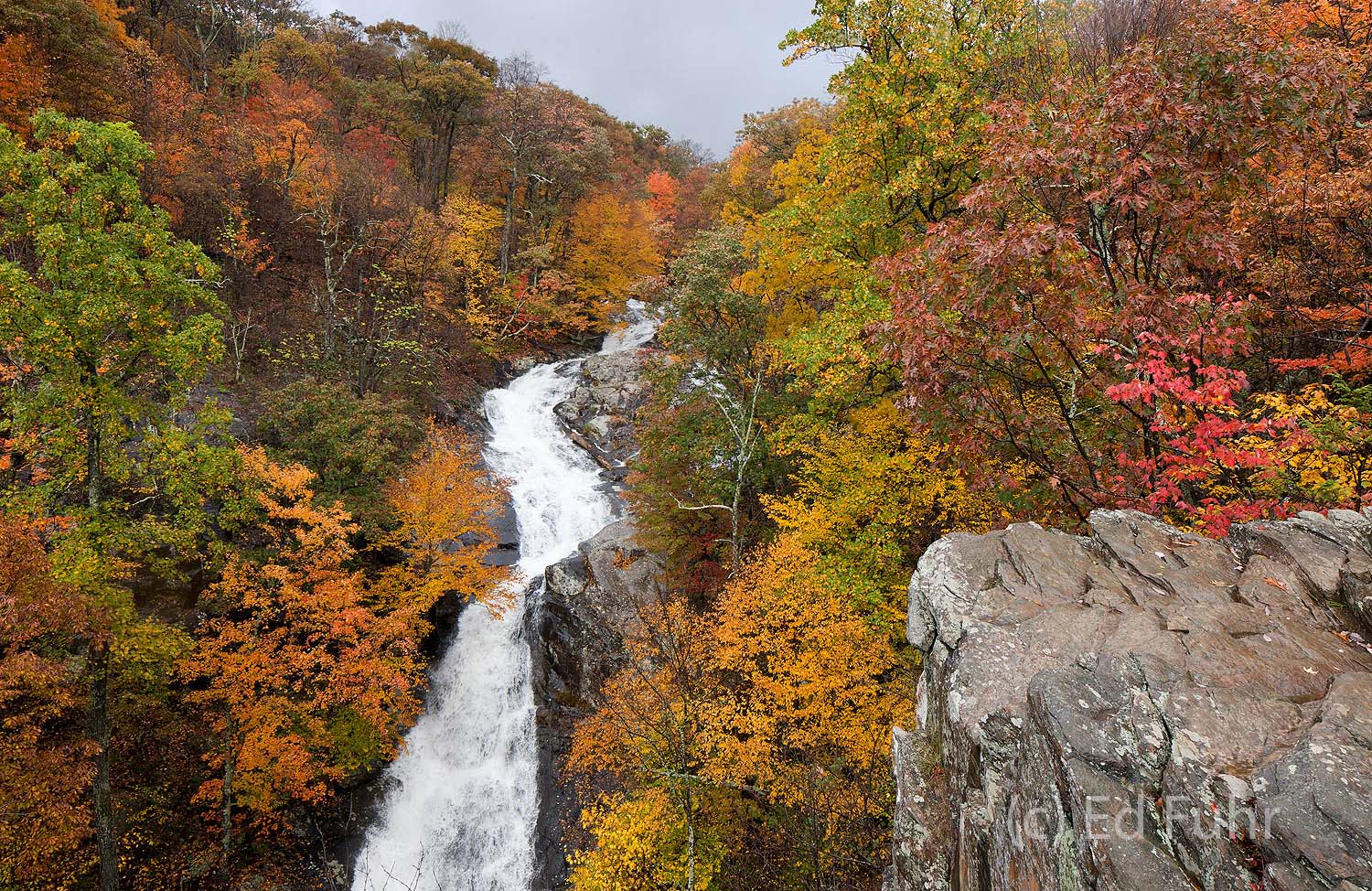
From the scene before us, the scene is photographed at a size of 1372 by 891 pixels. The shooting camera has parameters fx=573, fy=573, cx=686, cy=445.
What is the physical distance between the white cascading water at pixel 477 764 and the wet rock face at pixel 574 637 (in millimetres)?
460

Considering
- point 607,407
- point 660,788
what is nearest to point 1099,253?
point 660,788

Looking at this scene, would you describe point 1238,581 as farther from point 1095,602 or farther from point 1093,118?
point 1093,118

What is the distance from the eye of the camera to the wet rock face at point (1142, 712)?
11.2ft

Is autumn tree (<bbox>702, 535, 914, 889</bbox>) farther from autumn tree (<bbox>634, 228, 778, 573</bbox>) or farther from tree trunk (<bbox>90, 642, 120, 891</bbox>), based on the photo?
tree trunk (<bbox>90, 642, 120, 891</bbox>)

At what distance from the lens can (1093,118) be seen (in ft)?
23.1

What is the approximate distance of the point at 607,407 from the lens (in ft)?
99.6

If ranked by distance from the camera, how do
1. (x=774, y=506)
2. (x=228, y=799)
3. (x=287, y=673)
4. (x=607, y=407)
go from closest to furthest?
(x=228, y=799), (x=287, y=673), (x=774, y=506), (x=607, y=407)

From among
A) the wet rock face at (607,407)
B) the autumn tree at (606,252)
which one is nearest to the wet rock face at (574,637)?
the wet rock face at (607,407)

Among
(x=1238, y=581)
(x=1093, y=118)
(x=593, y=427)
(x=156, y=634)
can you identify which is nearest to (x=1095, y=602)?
(x=1238, y=581)

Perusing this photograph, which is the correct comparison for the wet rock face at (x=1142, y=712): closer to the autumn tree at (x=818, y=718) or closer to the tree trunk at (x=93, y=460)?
the autumn tree at (x=818, y=718)

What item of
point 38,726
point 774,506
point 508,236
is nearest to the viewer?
point 38,726

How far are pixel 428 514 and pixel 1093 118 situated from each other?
56.7 ft

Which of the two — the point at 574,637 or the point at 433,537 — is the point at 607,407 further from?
the point at 433,537

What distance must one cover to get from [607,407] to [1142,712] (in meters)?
27.6
